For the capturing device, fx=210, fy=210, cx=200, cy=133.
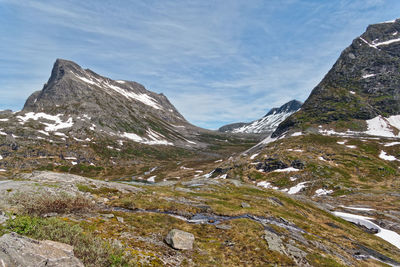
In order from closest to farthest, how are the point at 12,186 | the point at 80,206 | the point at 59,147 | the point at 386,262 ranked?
the point at 80,206, the point at 12,186, the point at 386,262, the point at 59,147

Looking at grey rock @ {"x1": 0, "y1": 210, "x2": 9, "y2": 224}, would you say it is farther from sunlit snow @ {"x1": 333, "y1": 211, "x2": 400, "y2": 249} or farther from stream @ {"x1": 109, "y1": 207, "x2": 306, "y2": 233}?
sunlit snow @ {"x1": 333, "y1": 211, "x2": 400, "y2": 249}

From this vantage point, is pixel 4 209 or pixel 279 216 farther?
pixel 279 216

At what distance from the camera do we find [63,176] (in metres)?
36.9

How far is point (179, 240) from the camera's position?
1948cm

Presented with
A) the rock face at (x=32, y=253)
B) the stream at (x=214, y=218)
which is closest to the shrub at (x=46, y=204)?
the stream at (x=214, y=218)

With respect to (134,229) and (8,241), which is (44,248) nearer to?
(8,241)

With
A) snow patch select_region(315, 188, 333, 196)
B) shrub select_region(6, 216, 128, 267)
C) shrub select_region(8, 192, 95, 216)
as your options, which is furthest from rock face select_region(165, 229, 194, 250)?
snow patch select_region(315, 188, 333, 196)

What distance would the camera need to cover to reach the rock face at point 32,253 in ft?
30.2

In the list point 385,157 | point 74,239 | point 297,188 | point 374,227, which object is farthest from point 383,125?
point 74,239

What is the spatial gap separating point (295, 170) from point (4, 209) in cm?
10421

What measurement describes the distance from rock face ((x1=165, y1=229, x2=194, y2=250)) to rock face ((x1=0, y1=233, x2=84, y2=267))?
949cm

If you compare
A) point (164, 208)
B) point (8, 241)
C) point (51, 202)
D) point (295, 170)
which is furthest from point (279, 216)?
point (295, 170)

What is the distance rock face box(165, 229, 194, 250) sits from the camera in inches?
748

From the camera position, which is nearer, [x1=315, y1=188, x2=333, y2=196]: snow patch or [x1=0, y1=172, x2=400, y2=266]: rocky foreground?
[x1=0, y1=172, x2=400, y2=266]: rocky foreground
